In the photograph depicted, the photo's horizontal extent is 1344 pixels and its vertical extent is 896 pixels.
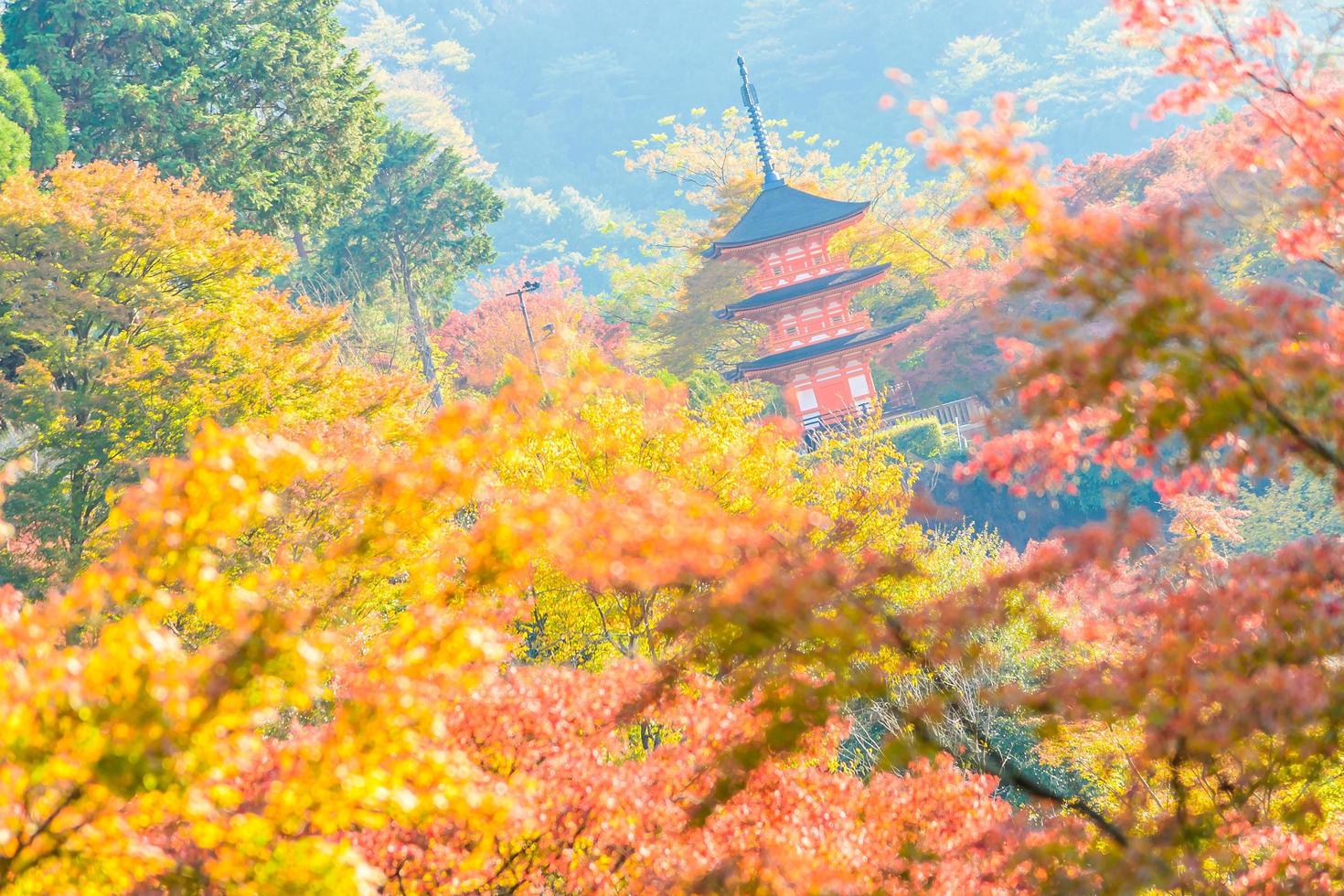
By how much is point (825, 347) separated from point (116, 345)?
16.4 metres

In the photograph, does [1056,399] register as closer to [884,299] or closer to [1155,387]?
[1155,387]

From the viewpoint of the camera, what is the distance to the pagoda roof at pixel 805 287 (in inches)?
1057

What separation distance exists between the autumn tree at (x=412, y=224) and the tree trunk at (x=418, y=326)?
24 mm

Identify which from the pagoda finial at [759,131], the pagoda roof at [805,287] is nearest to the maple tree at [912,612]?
the pagoda roof at [805,287]

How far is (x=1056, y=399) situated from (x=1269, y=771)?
1.09 meters

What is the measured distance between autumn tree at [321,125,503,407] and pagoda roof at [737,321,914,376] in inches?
329

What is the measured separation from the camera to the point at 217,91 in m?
21.2

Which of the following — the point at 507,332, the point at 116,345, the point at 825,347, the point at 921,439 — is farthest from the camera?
the point at 507,332

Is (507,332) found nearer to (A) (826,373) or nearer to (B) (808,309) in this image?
Answer: (B) (808,309)

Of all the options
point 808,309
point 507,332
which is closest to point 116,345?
point 808,309

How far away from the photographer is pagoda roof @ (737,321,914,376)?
27.0 metres

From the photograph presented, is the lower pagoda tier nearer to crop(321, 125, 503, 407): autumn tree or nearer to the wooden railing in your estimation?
the wooden railing

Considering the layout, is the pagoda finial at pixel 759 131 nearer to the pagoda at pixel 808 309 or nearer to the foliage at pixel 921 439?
the pagoda at pixel 808 309

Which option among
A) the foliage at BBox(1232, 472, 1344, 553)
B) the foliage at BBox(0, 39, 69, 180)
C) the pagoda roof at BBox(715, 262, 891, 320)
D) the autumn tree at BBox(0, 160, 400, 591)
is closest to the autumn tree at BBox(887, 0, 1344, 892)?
the autumn tree at BBox(0, 160, 400, 591)
